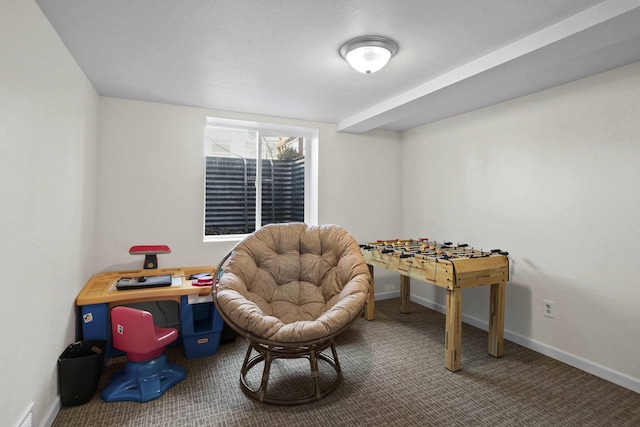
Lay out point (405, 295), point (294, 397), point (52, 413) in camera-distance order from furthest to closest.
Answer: point (405, 295), point (294, 397), point (52, 413)

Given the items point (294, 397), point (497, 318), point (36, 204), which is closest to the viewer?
point (36, 204)

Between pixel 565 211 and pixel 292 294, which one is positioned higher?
pixel 565 211

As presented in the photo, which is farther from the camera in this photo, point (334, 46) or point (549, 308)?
point (549, 308)

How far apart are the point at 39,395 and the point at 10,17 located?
189 centimetres

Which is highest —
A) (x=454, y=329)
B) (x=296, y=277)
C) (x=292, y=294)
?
(x=296, y=277)

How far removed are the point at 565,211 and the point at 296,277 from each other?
231cm

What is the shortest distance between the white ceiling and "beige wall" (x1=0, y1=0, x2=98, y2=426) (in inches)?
11.1

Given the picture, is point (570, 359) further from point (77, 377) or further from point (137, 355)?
point (77, 377)

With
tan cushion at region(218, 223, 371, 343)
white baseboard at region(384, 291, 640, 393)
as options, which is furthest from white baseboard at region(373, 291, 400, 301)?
tan cushion at region(218, 223, 371, 343)

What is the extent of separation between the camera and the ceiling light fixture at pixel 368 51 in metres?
2.03

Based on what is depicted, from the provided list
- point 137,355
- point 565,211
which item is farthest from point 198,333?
point 565,211

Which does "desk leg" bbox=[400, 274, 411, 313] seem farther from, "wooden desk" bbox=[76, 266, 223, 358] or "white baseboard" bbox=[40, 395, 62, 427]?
"white baseboard" bbox=[40, 395, 62, 427]

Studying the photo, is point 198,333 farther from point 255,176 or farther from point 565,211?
point 565,211

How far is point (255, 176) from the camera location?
12.9 ft
